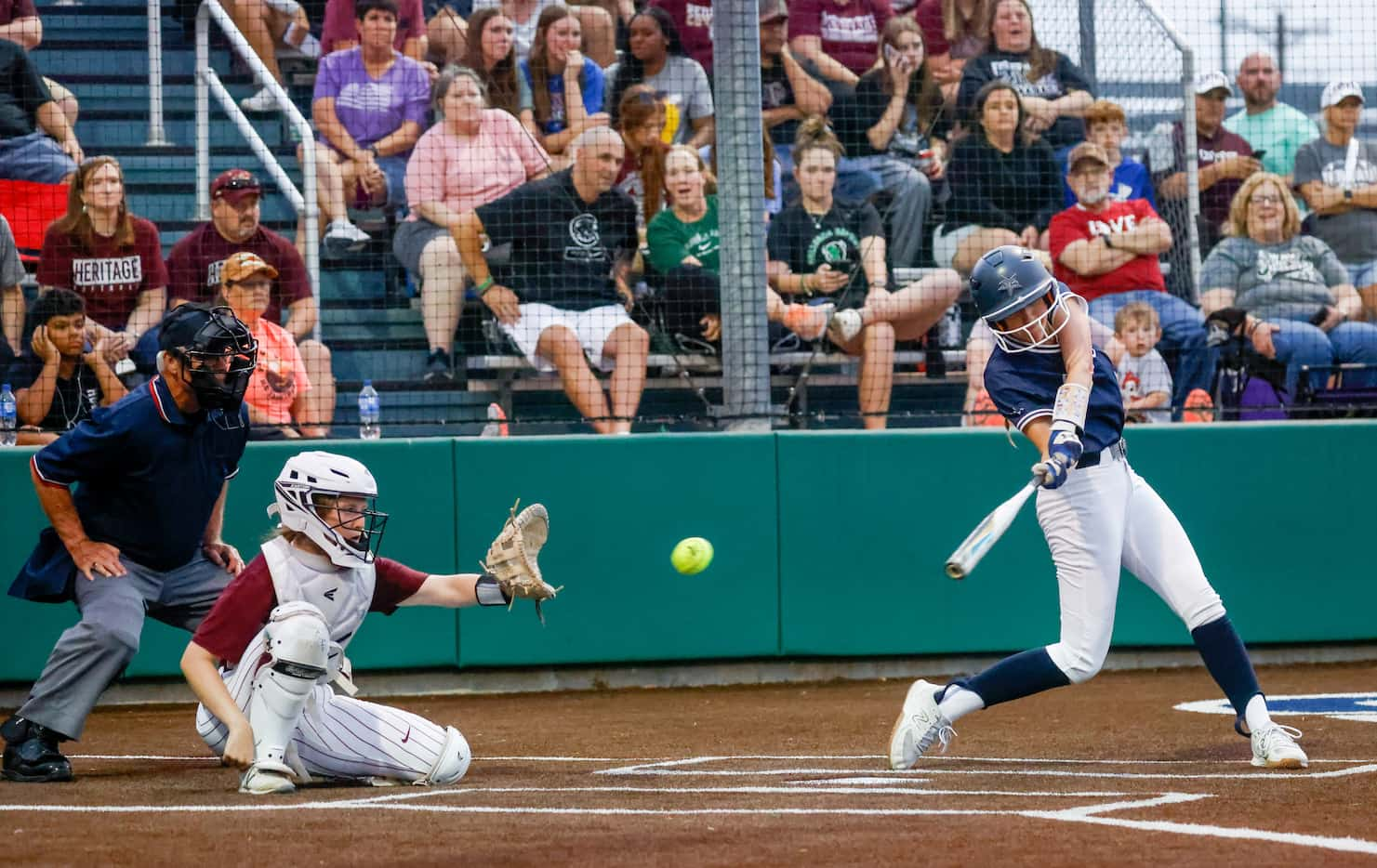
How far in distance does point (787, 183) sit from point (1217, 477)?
9.38ft

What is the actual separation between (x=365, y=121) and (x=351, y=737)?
4714 mm

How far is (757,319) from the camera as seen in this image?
344 inches

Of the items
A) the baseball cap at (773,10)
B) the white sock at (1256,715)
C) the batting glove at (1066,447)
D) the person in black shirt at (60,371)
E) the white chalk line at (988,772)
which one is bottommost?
the white chalk line at (988,772)

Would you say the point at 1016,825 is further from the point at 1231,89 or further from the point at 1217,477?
the point at 1231,89

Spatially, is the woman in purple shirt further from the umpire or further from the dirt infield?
the umpire

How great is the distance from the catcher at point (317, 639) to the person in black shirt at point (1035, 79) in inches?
203

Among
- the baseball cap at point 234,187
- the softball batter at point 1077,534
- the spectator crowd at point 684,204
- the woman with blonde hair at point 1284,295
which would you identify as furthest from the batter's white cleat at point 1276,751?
the baseball cap at point 234,187

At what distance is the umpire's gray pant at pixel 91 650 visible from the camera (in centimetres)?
559

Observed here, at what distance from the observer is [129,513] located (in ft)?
19.4

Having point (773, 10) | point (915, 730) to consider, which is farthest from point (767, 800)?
point (773, 10)

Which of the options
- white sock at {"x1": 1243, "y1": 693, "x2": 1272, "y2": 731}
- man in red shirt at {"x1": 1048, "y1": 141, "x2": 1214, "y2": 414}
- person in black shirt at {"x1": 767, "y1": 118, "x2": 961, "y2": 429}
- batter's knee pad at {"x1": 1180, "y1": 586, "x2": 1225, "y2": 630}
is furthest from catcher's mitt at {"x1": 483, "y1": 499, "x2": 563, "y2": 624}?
man in red shirt at {"x1": 1048, "y1": 141, "x2": 1214, "y2": 414}

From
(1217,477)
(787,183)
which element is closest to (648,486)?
(787,183)

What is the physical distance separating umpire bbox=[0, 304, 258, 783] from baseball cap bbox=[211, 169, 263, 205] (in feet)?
9.74

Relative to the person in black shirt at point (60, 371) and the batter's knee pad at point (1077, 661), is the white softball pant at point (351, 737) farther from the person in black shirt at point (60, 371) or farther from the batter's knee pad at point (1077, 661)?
the person in black shirt at point (60, 371)
